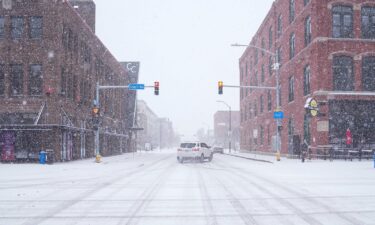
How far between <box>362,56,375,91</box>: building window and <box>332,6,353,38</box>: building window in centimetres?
248

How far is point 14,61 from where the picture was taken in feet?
99.6

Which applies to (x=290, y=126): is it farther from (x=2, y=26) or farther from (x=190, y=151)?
(x=2, y=26)

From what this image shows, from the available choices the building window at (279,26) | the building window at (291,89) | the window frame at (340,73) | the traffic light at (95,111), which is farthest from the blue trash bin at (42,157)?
the building window at (279,26)

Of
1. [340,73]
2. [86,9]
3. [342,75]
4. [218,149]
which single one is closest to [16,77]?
[86,9]

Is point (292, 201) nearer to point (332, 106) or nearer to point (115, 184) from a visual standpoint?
point (115, 184)

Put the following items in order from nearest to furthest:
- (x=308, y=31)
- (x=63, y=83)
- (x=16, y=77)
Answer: (x=16, y=77), (x=63, y=83), (x=308, y=31)

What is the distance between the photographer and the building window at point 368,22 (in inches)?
1304

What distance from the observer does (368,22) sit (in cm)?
3322

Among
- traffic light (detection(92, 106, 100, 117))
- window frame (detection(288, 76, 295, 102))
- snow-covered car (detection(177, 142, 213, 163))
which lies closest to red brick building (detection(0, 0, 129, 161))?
traffic light (detection(92, 106, 100, 117))

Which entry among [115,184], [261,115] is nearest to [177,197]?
[115,184]

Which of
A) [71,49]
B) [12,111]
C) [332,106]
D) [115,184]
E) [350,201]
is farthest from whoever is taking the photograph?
[71,49]

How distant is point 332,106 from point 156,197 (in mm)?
23773

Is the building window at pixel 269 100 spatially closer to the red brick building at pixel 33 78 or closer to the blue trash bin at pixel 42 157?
the red brick building at pixel 33 78

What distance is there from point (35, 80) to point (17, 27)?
419cm
